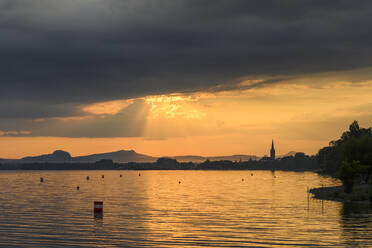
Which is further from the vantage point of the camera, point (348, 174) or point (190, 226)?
point (348, 174)

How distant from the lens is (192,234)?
180 feet

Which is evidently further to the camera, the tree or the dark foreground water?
the tree

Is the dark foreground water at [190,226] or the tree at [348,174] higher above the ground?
the tree at [348,174]

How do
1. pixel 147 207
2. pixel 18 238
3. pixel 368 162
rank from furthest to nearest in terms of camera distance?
pixel 368 162, pixel 147 207, pixel 18 238

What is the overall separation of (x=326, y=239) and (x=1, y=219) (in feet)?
148

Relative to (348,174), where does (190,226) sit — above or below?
below

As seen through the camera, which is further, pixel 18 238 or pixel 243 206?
pixel 243 206

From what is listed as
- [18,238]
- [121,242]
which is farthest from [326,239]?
[18,238]

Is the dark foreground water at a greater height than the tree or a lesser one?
lesser

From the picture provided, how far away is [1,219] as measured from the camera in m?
69.9

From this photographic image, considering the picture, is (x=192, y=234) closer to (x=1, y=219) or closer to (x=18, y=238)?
(x=18, y=238)

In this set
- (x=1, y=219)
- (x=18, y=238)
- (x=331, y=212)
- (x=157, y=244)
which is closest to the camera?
(x=157, y=244)

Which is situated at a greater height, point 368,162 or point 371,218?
point 368,162

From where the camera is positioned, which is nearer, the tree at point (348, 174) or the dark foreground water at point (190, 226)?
the dark foreground water at point (190, 226)
